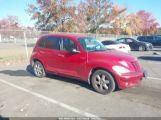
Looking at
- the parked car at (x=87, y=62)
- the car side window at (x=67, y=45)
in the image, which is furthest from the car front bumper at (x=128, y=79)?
the car side window at (x=67, y=45)

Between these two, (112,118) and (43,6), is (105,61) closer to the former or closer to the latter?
(112,118)

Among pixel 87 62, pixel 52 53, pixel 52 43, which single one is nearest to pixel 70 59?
pixel 87 62

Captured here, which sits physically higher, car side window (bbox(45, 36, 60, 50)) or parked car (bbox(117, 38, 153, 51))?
car side window (bbox(45, 36, 60, 50))

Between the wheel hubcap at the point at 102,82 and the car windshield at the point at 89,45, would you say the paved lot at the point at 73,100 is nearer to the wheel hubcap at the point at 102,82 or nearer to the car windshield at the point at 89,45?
the wheel hubcap at the point at 102,82

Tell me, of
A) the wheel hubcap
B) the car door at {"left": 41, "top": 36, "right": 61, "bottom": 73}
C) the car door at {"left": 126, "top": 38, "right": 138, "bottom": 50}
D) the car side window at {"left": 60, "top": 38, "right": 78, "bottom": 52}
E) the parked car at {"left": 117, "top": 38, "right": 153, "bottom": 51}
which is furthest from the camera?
the car door at {"left": 126, "top": 38, "right": 138, "bottom": 50}

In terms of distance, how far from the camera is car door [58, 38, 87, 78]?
6.79 meters

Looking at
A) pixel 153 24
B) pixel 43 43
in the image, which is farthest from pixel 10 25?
pixel 43 43

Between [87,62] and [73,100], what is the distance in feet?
4.52

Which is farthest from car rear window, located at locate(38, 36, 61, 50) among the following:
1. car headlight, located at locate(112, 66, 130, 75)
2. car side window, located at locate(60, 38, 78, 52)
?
car headlight, located at locate(112, 66, 130, 75)

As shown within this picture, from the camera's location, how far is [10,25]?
265 feet

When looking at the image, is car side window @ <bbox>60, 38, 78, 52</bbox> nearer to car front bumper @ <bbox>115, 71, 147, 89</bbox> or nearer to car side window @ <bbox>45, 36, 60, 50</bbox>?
car side window @ <bbox>45, 36, 60, 50</bbox>

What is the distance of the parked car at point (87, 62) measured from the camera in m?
6.04

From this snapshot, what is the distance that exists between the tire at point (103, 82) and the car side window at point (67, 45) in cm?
121

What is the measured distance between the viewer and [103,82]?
6.27 meters
